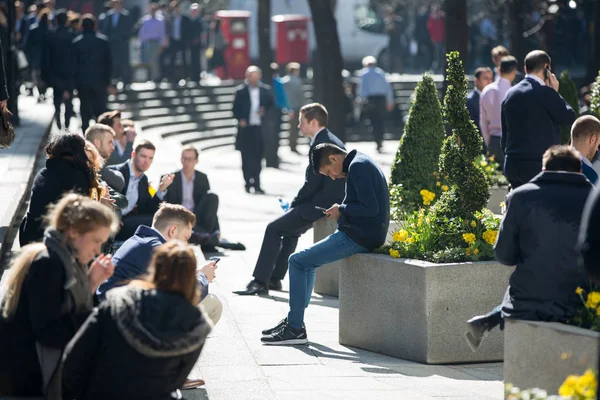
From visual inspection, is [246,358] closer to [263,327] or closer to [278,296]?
[263,327]

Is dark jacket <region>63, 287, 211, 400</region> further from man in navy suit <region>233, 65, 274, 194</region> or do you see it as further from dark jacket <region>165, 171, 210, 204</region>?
man in navy suit <region>233, 65, 274, 194</region>

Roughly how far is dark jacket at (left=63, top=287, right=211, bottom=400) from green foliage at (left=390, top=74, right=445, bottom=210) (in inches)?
238

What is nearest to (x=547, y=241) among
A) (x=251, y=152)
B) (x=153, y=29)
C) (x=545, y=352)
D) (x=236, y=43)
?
(x=545, y=352)

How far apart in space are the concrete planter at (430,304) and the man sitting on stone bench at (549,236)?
5.89 feet

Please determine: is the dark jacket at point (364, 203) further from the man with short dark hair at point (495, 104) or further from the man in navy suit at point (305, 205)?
the man with short dark hair at point (495, 104)

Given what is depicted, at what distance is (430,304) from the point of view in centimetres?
849

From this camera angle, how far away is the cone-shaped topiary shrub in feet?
29.6

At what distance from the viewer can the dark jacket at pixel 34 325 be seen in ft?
17.7

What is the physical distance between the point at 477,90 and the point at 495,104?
1.23 m

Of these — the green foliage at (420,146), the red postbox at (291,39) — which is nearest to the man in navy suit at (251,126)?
the green foliage at (420,146)

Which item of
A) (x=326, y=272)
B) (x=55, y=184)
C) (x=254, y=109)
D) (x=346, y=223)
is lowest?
(x=326, y=272)

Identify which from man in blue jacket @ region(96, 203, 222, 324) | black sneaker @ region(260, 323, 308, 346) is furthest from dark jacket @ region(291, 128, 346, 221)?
man in blue jacket @ region(96, 203, 222, 324)

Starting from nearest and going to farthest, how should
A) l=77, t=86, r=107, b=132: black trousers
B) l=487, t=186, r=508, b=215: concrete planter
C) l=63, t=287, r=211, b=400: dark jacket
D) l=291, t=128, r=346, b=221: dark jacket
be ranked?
l=63, t=287, r=211, b=400: dark jacket, l=291, t=128, r=346, b=221: dark jacket, l=487, t=186, r=508, b=215: concrete planter, l=77, t=86, r=107, b=132: black trousers

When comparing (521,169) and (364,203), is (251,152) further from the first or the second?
(364,203)
